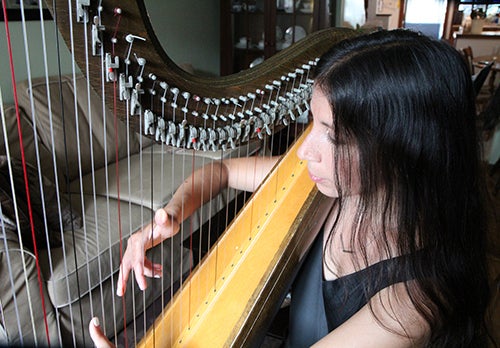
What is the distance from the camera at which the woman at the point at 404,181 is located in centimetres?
65

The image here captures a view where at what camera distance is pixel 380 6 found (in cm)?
512

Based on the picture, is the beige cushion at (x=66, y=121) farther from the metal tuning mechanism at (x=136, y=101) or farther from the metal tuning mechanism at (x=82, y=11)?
the metal tuning mechanism at (x=82, y=11)

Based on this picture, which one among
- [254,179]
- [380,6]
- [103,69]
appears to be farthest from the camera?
[380,6]

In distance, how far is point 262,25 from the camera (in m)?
3.71

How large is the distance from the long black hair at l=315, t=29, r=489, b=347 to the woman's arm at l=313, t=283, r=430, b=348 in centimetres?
2

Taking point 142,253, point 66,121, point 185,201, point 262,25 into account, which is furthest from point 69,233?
point 262,25

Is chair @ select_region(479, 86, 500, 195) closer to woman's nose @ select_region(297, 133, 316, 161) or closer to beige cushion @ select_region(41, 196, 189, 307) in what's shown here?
beige cushion @ select_region(41, 196, 189, 307)

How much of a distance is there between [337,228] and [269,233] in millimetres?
186

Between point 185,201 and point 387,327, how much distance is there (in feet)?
1.58

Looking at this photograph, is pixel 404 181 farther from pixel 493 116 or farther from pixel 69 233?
pixel 493 116

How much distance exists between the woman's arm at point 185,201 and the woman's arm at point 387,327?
34 centimetres

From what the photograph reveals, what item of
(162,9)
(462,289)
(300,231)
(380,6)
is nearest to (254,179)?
(300,231)

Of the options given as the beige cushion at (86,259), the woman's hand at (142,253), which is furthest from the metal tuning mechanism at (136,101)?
the beige cushion at (86,259)

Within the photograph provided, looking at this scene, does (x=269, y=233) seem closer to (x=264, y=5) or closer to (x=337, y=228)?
(x=337, y=228)
